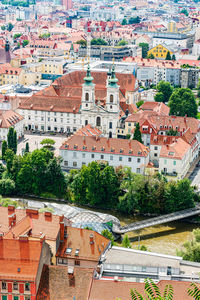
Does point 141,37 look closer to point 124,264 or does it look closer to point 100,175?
point 100,175

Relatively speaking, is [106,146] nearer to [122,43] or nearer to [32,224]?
[32,224]

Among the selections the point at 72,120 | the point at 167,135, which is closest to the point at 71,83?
the point at 72,120

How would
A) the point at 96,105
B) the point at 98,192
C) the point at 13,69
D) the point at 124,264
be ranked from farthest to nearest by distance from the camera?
the point at 13,69 < the point at 96,105 < the point at 98,192 < the point at 124,264

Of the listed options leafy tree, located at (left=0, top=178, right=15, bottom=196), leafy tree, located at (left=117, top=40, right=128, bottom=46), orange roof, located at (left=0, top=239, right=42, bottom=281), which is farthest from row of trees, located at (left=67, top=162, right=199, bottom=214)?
leafy tree, located at (left=117, top=40, right=128, bottom=46)

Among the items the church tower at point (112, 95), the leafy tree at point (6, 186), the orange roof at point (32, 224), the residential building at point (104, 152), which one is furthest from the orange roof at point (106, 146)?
the orange roof at point (32, 224)

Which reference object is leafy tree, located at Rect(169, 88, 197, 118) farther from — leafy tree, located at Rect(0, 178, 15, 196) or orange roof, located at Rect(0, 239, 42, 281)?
orange roof, located at Rect(0, 239, 42, 281)

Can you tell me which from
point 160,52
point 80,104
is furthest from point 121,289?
point 160,52

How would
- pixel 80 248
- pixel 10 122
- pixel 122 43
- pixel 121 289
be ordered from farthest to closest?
pixel 122 43
pixel 10 122
pixel 80 248
pixel 121 289
